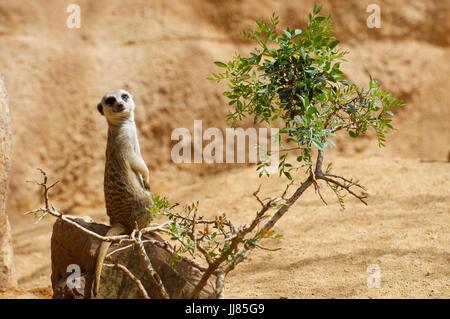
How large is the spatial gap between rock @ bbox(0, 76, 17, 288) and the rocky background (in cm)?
63

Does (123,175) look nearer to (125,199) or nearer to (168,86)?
(125,199)

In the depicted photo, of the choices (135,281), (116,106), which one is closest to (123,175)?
(116,106)

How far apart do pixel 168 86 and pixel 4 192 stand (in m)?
2.68

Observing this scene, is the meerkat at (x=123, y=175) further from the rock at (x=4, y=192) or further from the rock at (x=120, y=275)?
the rock at (x=4, y=192)

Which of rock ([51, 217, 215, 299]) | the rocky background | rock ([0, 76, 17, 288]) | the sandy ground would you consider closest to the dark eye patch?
rock ([51, 217, 215, 299])

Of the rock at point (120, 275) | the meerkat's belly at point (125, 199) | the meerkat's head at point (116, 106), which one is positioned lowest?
the rock at point (120, 275)

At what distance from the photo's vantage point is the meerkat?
3484 mm

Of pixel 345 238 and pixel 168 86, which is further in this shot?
pixel 168 86

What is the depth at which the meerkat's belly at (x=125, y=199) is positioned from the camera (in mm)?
3479

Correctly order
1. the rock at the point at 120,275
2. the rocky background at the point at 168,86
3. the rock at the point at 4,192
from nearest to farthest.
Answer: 1. the rock at the point at 120,275
2. the rock at the point at 4,192
3. the rocky background at the point at 168,86

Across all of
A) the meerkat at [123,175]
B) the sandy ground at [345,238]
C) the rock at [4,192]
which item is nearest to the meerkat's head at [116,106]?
the meerkat at [123,175]

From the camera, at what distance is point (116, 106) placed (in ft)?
11.6
